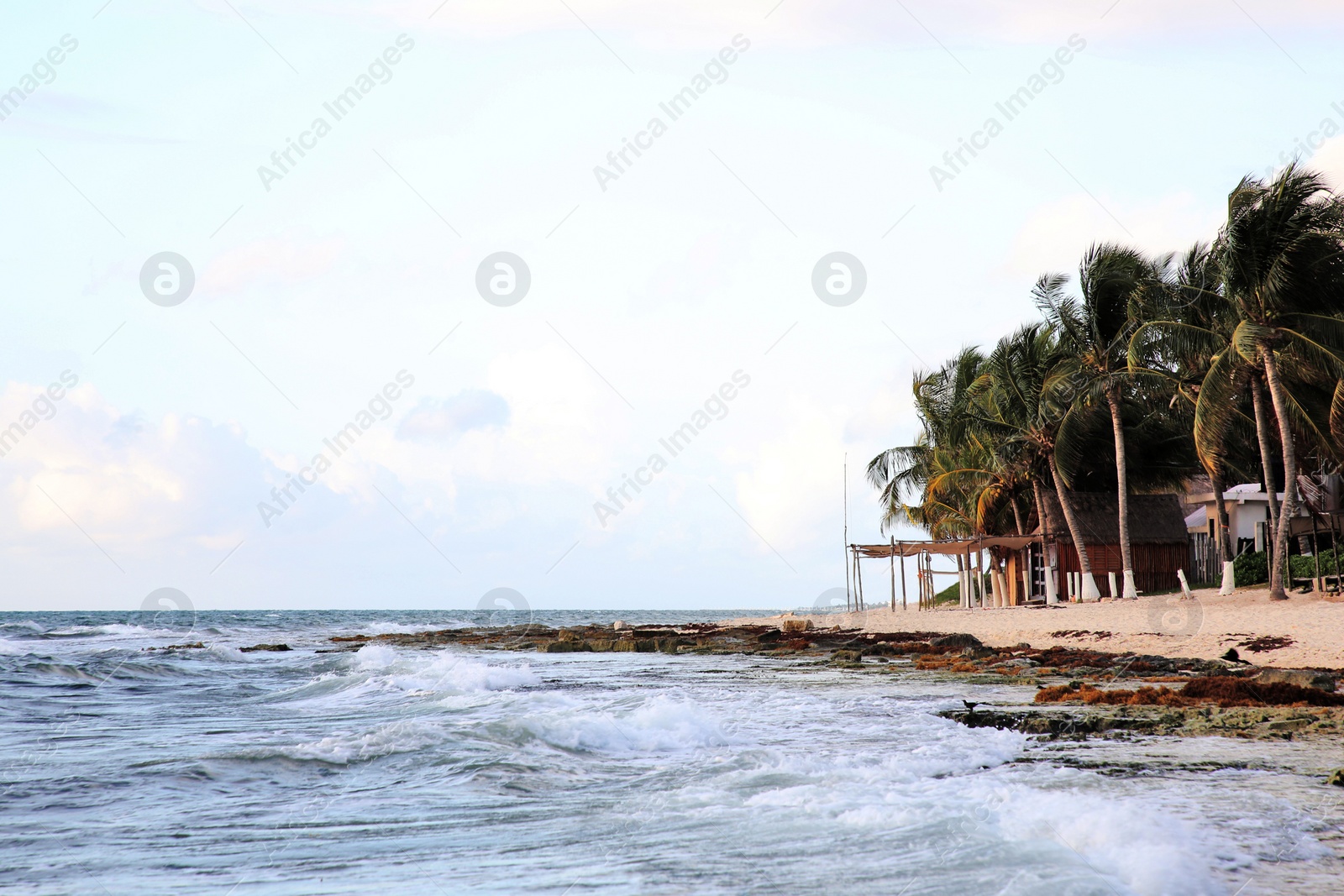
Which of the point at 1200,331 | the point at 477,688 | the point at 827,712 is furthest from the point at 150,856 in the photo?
the point at 1200,331

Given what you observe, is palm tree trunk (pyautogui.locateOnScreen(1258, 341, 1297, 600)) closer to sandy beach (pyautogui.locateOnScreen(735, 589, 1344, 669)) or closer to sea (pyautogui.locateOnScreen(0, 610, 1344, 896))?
sandy beach (pyautogui.locateOnScreen(735, 589, 1344, 669))

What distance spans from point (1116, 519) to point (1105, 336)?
9214 mm

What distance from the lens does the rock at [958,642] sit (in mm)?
25078

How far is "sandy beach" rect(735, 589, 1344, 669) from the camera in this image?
54.7 ft

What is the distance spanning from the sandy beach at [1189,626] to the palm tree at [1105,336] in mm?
3057

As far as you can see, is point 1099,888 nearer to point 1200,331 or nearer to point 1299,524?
point 1200,331

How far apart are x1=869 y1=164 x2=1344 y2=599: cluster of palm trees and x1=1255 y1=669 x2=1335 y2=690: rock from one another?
9.13 meters

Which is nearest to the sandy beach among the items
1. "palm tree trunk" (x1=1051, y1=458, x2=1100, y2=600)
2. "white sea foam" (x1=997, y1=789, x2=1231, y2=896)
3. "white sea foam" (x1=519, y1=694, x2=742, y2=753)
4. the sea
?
"palm tree trunk" (x1=1051, y1=458, x2=1100, y2=600)

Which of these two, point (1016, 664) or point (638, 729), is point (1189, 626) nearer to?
point (1016, 664)

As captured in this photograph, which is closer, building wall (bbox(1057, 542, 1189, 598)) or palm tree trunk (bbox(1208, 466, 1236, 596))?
palm tree trunk (bbox(1208, 466, 1236, 596))

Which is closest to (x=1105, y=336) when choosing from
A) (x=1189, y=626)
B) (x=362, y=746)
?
(x=1189, y=626)

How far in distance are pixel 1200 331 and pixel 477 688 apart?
19.0 m

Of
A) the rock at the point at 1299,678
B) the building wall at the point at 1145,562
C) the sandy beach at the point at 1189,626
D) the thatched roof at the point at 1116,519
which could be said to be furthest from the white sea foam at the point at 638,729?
the building wall at the point at 1145,562

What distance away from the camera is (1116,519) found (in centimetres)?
3594
